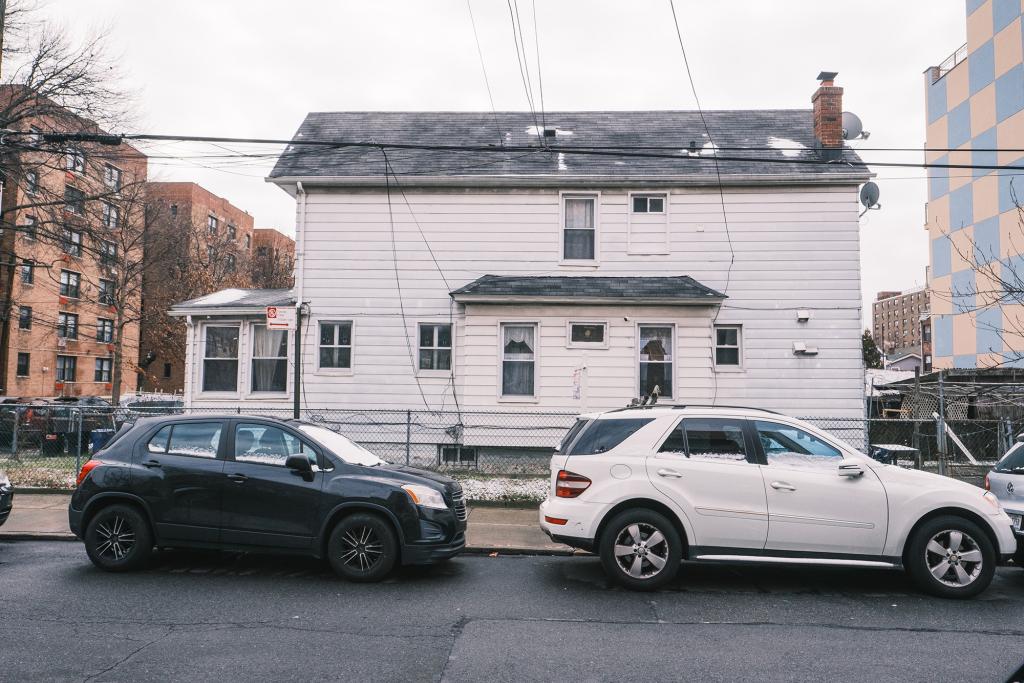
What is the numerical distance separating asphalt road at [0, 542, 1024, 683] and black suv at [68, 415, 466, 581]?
0.33 meters

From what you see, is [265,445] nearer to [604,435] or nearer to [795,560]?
[604,435]

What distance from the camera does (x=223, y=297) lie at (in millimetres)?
16797

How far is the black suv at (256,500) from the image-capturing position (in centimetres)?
717

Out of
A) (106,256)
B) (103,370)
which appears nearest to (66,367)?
(103,370)

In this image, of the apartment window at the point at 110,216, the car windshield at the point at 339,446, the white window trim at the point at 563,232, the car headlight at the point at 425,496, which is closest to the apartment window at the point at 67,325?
the apartment window at the point at 110,216

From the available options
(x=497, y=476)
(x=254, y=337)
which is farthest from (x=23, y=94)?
(x=497, y=476)

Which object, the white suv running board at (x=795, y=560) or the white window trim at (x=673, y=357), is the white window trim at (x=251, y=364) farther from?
the white suv running board at (x=795, y=560)

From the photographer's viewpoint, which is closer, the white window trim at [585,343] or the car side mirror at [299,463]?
the car side mirror at [299,463]

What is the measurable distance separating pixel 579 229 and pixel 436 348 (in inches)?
158

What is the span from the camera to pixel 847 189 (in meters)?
15.4

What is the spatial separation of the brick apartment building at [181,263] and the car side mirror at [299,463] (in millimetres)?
25956

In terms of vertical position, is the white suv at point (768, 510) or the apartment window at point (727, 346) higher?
the apartment window at point (727, 346)

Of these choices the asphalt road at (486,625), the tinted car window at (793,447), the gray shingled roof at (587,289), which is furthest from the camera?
the gray shingled roof at (587,289)

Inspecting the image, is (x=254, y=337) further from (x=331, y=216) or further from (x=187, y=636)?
(x=187, y=636)
